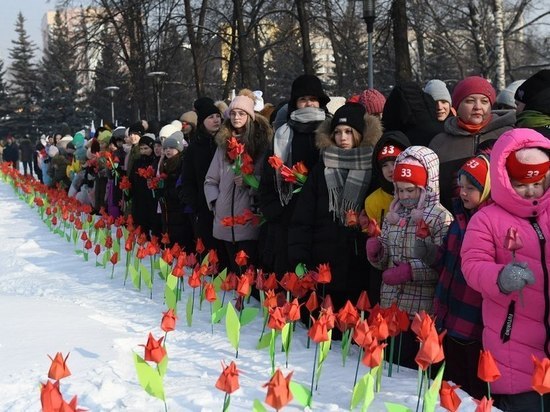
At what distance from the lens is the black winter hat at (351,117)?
4.16 meters

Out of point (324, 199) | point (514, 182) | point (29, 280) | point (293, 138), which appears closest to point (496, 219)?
point (514, 182)

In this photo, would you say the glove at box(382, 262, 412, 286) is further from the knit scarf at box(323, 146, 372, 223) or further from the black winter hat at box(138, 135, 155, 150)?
the black winter hat at box(138, 135, 155, 150)

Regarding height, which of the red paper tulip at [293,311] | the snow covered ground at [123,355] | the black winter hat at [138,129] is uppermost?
the black winter hat at [138,129]

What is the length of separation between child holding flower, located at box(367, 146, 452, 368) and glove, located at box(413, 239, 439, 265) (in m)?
0.05

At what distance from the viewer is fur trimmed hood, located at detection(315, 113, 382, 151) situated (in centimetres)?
420

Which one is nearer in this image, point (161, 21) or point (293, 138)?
point (293, 138)

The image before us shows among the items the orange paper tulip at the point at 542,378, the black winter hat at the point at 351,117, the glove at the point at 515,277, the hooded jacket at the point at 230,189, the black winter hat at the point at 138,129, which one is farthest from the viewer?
the black winter hat at the point at 138,129

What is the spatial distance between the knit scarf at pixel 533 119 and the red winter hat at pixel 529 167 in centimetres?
103

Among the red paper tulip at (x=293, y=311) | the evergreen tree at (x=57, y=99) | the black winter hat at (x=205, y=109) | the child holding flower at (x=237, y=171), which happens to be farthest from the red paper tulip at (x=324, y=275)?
the evergreen tree at (x=57, y=99)

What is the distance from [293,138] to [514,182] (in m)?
2.21

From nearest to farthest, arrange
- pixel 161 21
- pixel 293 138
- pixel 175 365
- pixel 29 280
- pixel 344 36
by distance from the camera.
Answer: pixel 175 365 < pixel 293 138 < pixel 29 280 < pixel 344 36 < pixel 161 21

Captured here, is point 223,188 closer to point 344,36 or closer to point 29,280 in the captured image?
point 29,280

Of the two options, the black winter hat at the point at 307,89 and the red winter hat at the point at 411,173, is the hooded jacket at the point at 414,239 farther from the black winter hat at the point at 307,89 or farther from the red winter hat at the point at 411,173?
the black winter hat at the point at 307,89

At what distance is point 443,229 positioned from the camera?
348 centimetres
